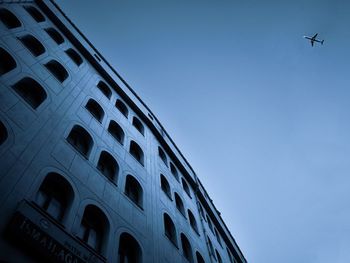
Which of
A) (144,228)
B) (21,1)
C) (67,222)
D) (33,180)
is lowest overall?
(67,222)

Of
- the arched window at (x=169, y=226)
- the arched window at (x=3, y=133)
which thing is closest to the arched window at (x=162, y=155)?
the arched window at (x=169, y=226)

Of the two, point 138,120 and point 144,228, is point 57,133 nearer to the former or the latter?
point 144,228

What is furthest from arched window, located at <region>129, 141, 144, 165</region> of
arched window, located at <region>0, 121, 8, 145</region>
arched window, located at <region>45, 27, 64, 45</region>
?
arched window, located at <region>45, 27, 64, 45</region>

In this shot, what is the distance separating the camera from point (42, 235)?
555 centimetres

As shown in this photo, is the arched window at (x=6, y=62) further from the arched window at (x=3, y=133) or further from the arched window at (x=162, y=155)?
the arched window at (x=162, y=155)

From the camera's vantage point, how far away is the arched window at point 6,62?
9586 millimetres

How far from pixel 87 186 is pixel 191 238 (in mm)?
7291

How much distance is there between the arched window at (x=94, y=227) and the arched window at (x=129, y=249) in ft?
2.52

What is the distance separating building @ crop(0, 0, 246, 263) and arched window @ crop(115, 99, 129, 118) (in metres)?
0.09

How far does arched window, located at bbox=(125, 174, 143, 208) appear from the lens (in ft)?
36.0

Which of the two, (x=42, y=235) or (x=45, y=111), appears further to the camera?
(x=45, y=111)

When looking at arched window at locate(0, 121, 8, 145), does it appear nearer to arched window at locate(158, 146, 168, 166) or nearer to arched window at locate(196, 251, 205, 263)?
arched window at locate(196, 251, 205, 263)

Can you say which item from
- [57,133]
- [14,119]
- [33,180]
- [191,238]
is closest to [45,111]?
[57,133]

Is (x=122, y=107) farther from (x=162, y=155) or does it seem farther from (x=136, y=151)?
(x=162, y=155)
